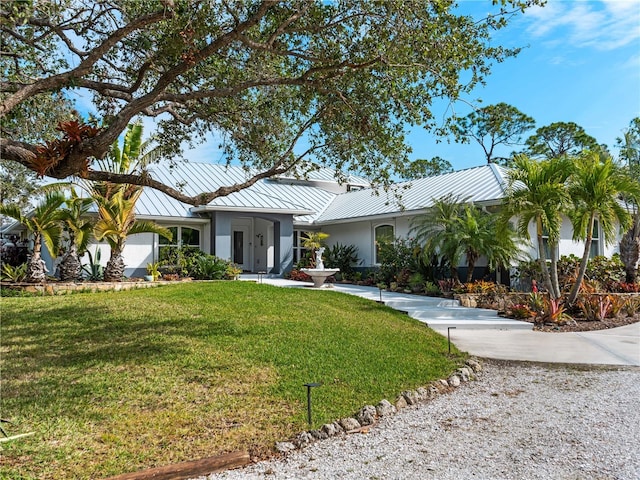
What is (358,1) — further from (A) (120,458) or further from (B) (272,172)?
(A) (120,458)

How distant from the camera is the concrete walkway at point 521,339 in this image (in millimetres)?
8539

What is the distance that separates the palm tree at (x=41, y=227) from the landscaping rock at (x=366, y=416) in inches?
509

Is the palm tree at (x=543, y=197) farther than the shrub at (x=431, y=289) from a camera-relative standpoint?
No

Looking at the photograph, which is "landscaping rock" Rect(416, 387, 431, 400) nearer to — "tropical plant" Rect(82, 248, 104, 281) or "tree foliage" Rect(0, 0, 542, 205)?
"tree foliage" Rect(0, 0, 542, 205)

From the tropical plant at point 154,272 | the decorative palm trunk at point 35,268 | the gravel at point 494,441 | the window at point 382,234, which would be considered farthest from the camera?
the window at point 382,234

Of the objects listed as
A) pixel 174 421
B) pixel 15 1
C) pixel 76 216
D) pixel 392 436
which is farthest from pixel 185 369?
pixel 76 216

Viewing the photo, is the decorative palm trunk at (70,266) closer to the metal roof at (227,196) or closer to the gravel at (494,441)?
the metal roof at (227,196)

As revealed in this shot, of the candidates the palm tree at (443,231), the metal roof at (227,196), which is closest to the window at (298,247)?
the metal roof at (227,196)

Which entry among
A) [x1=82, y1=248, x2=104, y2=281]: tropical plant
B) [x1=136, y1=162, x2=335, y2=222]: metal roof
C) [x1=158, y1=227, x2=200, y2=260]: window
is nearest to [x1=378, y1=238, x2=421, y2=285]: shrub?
[x1=136, y1=162, x2=335, y2=222]: metal roof

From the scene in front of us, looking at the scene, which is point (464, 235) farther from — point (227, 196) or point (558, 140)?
point (558, 140)

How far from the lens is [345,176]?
400 inches

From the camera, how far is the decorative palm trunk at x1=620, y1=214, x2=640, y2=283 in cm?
1672

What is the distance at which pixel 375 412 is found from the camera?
559 centimetres

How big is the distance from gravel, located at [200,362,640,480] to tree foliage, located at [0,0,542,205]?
412 cm
